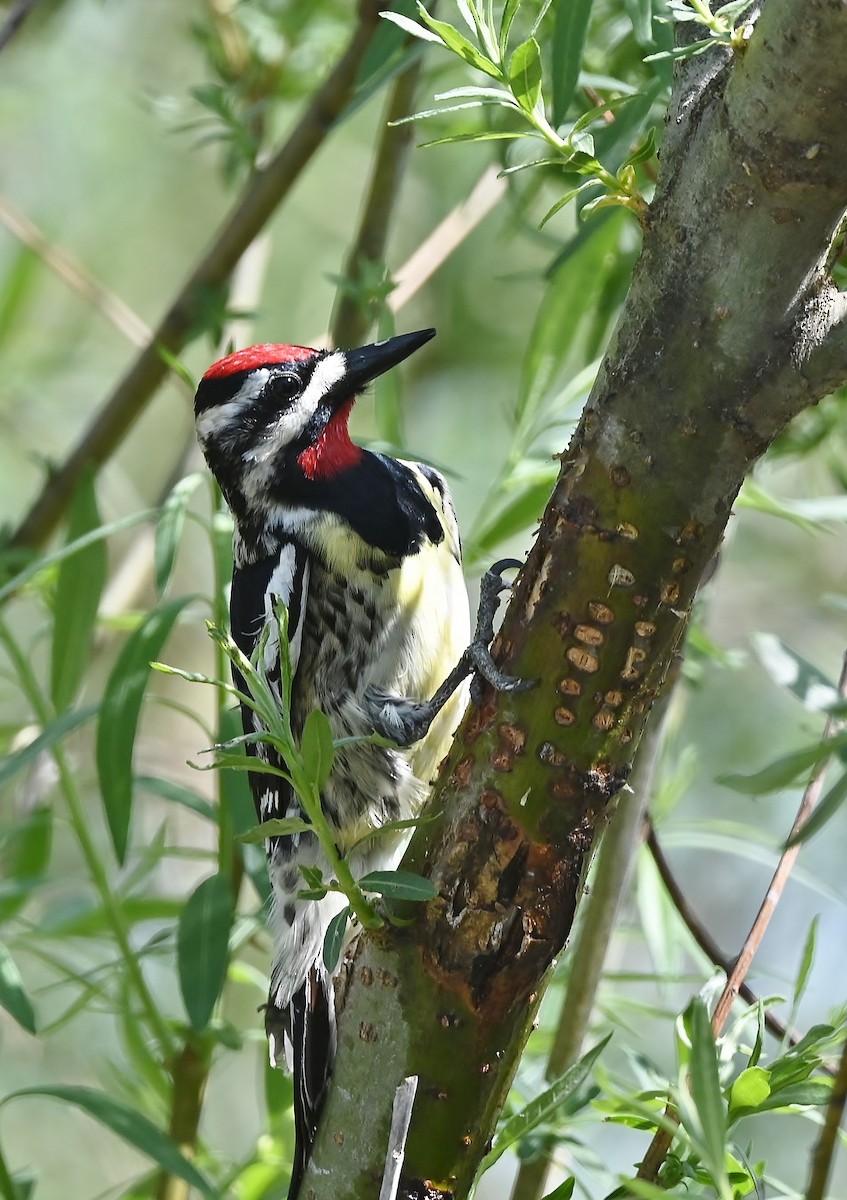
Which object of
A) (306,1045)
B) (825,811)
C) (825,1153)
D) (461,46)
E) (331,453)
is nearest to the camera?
(825,811)

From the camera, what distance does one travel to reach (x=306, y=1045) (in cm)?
166

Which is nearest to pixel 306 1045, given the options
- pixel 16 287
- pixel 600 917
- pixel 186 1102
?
pixel 186 1102

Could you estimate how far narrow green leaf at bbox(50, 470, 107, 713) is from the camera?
188cm

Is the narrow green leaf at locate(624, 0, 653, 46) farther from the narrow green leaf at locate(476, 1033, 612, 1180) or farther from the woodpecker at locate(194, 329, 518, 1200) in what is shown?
the narrow green leaf at locate(476, 1033, 612, 1180)

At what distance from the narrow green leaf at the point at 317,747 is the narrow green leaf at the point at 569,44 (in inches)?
24.3

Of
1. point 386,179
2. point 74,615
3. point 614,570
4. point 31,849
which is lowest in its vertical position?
point 614,570

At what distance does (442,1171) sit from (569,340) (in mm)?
1109

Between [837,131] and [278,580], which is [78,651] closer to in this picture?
[278,580]

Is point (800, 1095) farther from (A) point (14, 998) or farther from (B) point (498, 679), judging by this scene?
(A) point (14, 998)

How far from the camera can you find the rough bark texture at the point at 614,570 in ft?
3.19

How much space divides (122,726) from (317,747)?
751 millimetres

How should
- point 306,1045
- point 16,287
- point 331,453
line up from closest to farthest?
point 306,1045 < point 331,453 < point 16,287

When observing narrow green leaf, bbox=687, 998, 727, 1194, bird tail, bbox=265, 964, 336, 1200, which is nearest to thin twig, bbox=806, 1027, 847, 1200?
narrow green leaf, bbox=687, 998, 727, 1194

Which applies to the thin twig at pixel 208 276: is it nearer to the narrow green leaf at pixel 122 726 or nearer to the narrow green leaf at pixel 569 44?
the narrow green leaf at pixel 122 726
